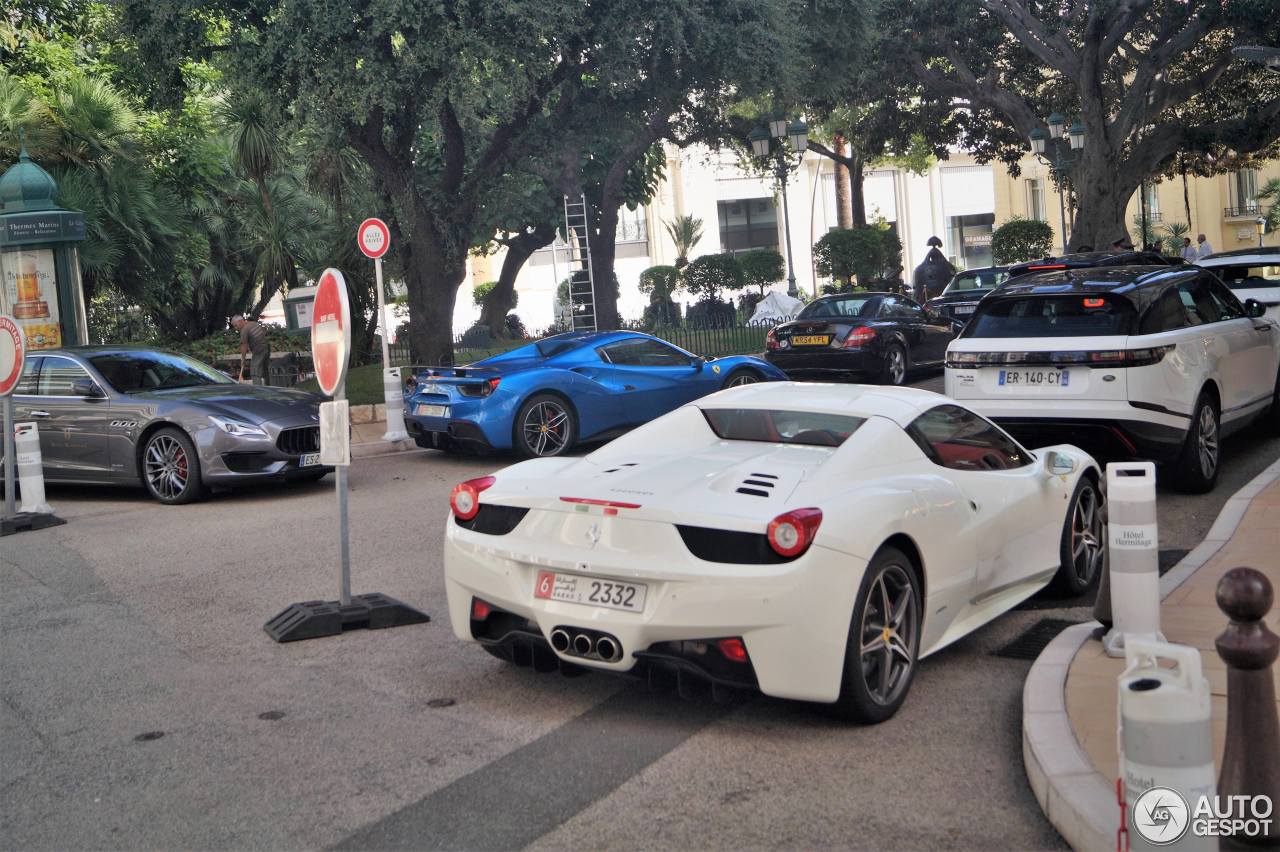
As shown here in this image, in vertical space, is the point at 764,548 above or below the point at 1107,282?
below

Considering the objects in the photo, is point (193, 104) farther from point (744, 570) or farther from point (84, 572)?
point (744, 570)

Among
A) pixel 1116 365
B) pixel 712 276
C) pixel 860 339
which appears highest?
pixel 712 276

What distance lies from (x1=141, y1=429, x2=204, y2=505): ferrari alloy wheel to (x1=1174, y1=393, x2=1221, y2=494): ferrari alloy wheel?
817 centimetres

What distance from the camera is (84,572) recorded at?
8.87 metres

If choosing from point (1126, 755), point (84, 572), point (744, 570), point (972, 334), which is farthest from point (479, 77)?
point (1126, 755)

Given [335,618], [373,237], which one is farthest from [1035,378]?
[373,237]

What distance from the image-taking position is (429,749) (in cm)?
511

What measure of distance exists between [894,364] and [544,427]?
757 cm

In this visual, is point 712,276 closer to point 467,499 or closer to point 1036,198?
point 467,499

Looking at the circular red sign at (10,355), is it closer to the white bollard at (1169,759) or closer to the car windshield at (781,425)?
the car windshield at (781,425)

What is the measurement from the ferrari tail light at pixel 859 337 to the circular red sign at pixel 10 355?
11.6 meters

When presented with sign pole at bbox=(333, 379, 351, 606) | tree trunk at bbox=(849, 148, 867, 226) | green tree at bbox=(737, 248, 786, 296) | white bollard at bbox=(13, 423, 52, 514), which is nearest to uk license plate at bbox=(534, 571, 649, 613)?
sign pole at bbox=(333, 379, 351, 606)

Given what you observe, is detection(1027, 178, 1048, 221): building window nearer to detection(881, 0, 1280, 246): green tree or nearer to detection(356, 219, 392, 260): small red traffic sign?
detection(881, 0, 1280, 246): green tree

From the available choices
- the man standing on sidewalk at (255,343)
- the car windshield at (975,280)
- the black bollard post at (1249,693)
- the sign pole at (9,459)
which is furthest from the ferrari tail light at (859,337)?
the black bollard post at (1249,693)
